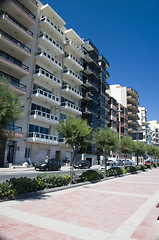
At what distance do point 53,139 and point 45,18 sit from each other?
20.1 metres

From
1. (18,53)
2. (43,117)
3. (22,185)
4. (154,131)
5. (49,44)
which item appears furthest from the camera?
(154,131)

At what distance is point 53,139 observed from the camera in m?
32.1

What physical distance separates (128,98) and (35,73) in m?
47.9

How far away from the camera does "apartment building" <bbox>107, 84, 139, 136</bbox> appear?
70.3m

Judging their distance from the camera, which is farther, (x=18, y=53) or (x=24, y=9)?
(x=24, y=9)

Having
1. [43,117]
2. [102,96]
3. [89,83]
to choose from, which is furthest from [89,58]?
[43,117]

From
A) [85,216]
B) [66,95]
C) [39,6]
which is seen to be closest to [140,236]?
[85,216]

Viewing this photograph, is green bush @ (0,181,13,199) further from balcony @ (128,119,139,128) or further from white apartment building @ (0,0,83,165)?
balcony @ (128,119,139,128)

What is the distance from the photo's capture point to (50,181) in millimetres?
11328

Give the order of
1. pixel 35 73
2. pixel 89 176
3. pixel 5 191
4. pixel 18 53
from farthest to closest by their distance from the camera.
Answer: pixel 35 73 → pixel 18 53 → pixel 89 176 → pixel 5 191

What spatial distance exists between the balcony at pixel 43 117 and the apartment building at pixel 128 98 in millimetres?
41524

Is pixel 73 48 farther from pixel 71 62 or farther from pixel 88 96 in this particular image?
pixel 88 96

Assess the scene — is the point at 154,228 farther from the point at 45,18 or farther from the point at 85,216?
the point at 45,18

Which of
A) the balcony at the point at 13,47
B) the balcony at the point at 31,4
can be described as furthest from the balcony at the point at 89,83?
the balcony at the point at 31,4
